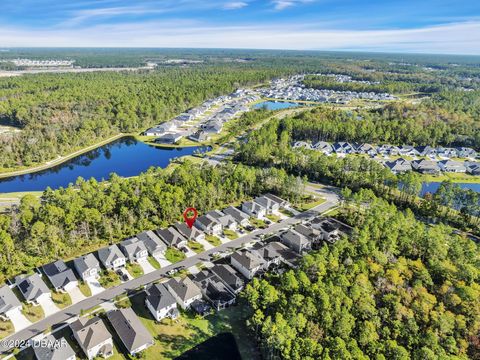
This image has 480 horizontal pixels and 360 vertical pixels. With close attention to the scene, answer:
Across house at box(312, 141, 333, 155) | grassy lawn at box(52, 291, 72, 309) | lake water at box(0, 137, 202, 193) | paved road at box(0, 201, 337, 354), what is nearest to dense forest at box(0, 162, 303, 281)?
grassy lawn at box(52, 291, 72, 309)

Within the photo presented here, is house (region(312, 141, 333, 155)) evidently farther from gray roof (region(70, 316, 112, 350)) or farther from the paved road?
gray roof (region(70, 316, 112, 350))

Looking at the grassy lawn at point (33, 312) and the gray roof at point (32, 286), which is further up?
the gray roof at point (32, 286)

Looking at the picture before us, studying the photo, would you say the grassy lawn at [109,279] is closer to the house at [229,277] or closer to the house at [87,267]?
the house at [87,267]

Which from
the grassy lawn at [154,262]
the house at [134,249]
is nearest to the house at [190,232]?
the grassy lawn at [154,262]

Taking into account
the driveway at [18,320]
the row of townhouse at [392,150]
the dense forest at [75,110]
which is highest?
the dense forest at [75,110]

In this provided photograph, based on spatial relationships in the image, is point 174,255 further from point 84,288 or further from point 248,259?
point 84,288

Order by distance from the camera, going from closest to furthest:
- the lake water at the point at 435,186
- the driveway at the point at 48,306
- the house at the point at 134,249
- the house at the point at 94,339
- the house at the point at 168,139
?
the house at the point at 94,339
the driveway at the point at 48,306
the house at the point at 134,249
the lake water at the point at 435,186
the house at the point at 168,139

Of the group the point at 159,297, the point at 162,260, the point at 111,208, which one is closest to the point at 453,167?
the point at 162,260
